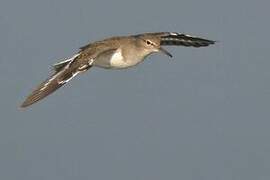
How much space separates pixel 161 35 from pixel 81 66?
7.29 metres

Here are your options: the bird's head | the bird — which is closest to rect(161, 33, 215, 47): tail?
the bird

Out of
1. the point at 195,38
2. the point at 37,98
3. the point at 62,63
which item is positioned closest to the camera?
the point at 37,98

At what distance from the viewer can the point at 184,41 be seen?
2025 inches

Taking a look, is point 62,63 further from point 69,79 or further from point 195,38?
point 195,38

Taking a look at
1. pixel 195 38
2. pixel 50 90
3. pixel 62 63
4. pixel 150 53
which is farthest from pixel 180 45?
pixel 50 90

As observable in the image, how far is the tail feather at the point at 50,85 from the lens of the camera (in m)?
38.9

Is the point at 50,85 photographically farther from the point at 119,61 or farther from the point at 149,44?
the point at 149,44

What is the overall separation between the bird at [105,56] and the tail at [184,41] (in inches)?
2.2

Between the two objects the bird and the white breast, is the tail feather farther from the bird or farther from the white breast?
the white breast

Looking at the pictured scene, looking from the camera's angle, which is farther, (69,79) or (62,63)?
(62,63)

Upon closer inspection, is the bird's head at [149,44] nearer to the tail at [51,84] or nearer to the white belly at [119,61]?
the white belly at [119,61]

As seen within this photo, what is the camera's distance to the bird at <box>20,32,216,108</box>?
133ft

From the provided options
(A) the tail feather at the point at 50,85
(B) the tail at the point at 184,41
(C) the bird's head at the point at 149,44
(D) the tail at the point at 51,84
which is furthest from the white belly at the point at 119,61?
(B) the tail at the point at 184,41

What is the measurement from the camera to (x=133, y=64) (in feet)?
148
